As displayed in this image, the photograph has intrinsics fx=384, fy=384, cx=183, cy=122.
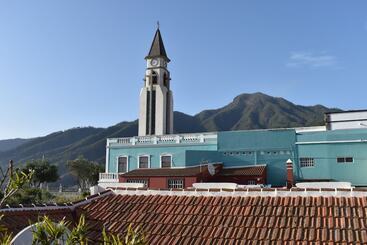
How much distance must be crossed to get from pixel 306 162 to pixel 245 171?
5189 mm

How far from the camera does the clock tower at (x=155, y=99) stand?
4778cm

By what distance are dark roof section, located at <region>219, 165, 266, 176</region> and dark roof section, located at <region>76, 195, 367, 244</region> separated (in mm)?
20364

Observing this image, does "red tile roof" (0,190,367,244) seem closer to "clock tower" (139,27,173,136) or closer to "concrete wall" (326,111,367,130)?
"concrete wall" (326,111,367,130)

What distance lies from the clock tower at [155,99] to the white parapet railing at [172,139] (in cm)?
753

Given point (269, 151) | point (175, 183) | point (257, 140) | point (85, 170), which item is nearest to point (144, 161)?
point (175, 183)

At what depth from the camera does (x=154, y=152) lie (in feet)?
125

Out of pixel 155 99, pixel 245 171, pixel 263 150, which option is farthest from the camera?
pixel 155 99

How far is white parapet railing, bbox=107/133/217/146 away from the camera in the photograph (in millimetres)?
35938

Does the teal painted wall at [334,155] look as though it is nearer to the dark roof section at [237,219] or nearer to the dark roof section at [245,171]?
the dark roof section at [245,171]

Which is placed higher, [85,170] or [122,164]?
[122,164]

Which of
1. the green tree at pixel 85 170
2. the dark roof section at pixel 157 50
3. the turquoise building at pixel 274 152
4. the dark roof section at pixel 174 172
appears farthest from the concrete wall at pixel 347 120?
the green tree at pixel 85 170

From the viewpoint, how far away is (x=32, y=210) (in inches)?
411

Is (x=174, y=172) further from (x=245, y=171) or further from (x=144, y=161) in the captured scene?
(x=144, y=161)

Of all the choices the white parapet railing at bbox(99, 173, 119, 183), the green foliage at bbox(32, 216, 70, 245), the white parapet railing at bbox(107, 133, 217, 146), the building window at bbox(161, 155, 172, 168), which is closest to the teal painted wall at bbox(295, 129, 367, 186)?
the white parapet railing at bbox(107, 133, 217, 146)
